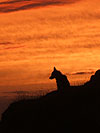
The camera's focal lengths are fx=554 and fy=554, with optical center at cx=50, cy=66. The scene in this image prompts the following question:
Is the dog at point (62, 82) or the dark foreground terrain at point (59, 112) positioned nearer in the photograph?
the dark foreground terrain at point (59, 112)

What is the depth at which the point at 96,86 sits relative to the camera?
107ft

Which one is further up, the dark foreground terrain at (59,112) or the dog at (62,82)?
the dog at (62,82)

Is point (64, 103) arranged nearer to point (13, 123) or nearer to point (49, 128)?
point (49, 128)

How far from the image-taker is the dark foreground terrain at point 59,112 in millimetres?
29598

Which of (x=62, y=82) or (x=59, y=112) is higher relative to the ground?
(x=62, y=82)

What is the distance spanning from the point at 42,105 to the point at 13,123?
9.07ft

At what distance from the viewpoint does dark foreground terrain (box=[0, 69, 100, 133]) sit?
29598 millimetres

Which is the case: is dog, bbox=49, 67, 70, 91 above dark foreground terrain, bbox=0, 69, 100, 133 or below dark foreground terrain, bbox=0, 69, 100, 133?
above

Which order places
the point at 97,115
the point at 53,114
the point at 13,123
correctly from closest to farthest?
the point at 97,115 < the point at 53,114 < the point at 13,123

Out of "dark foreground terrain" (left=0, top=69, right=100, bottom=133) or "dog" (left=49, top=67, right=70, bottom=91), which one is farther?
"dog" (left=49, top=67, right=70, bottom=91)

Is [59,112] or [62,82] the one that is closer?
[59,112]

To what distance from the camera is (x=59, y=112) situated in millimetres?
31375

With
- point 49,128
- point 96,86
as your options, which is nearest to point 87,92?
point 96,86

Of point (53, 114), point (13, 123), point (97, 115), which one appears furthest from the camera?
point (13, 123)
